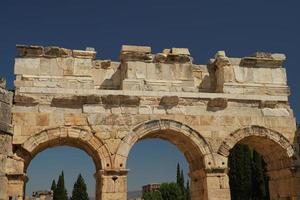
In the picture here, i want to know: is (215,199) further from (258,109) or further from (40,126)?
(40,126)

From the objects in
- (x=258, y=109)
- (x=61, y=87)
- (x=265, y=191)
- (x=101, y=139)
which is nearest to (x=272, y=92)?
(x=258, y=109)

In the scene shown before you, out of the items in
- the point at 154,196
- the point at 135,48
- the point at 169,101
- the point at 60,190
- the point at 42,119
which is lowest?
the point at 154,196

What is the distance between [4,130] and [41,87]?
1401mm

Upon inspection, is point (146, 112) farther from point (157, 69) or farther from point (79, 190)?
point (79, 190)

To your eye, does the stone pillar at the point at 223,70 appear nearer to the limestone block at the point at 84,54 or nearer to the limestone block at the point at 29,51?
the limestone block at the point at 84,54

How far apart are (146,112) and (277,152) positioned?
3.92m

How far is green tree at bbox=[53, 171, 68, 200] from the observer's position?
1385 inches

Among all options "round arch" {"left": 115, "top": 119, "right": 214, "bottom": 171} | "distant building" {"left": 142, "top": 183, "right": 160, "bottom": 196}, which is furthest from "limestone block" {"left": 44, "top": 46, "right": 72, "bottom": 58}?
"distant building" {"left": 142, "top": 183, "right": 160, "bottom": 196}

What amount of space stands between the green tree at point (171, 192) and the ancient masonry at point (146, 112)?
35.7 m

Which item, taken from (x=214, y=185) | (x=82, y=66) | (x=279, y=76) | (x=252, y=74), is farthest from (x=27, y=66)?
(x=279, y=76)

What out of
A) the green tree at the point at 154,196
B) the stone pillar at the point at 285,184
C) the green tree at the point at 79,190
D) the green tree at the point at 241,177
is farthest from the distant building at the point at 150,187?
the stone pillar at the point at 285,184

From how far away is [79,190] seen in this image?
37.4m

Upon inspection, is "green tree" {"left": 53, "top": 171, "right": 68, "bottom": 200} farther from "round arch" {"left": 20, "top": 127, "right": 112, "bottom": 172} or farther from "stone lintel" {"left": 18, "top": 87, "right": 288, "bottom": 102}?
"stone lintel" {"left": 18, "top": 87, "right": 288, "bottom": 102}

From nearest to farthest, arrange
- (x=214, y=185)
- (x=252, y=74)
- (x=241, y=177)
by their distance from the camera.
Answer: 1. (x=214, y=185)
2. (x=252, y=74)
3. (x=241, y=177)
